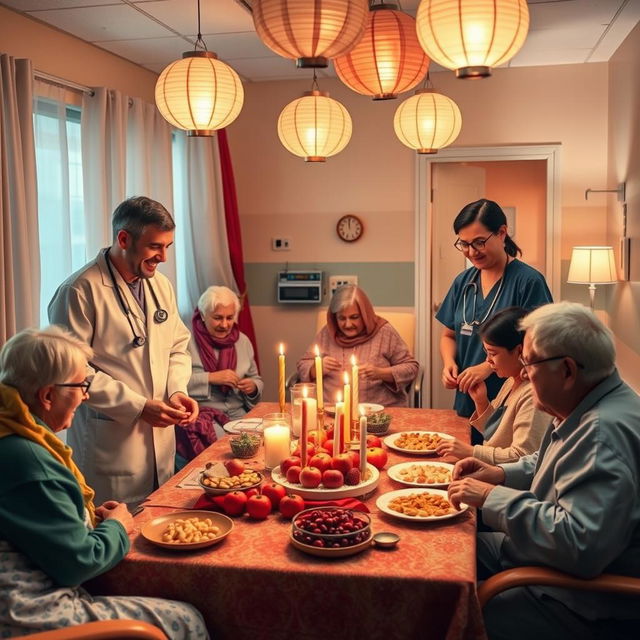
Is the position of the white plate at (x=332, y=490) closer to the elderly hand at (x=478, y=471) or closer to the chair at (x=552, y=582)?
the elderly hand at (x=478, y=471)

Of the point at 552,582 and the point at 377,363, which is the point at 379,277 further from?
the point at 552,582

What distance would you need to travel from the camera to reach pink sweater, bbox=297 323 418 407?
12.2 ft

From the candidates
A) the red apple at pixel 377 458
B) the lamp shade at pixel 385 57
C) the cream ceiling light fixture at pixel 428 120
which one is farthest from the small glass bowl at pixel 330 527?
the cream ceiling light fixture at pixel 428 120

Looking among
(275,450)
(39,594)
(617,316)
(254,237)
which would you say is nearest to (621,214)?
(617,316)

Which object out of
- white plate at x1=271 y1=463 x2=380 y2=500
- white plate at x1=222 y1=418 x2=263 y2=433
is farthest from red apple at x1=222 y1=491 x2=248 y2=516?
white plate at x1=222 y1=418 x2=263 y2=433

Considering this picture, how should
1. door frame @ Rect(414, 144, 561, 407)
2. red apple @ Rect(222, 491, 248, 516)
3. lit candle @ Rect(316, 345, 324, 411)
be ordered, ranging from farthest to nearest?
1. door frame @ Rect(414, 144, 561, 407)
2. lit candle @ Rect(316, 345, 324, 411)
3. red apple @ Rect(222, 491, 248, 516)

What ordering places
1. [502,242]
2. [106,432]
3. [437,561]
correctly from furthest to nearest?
[502,242]
[106,432]
[437,561]

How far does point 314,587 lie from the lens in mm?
1669

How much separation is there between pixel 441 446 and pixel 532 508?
689 mm

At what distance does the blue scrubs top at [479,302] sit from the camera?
3000 mm

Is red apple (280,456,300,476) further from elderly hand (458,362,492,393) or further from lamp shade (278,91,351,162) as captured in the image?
lamp shade (278,91,351,162)

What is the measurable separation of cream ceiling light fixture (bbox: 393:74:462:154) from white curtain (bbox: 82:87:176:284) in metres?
1.66

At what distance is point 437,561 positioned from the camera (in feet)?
5.66

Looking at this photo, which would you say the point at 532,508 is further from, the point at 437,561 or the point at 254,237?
the point at 254,237
